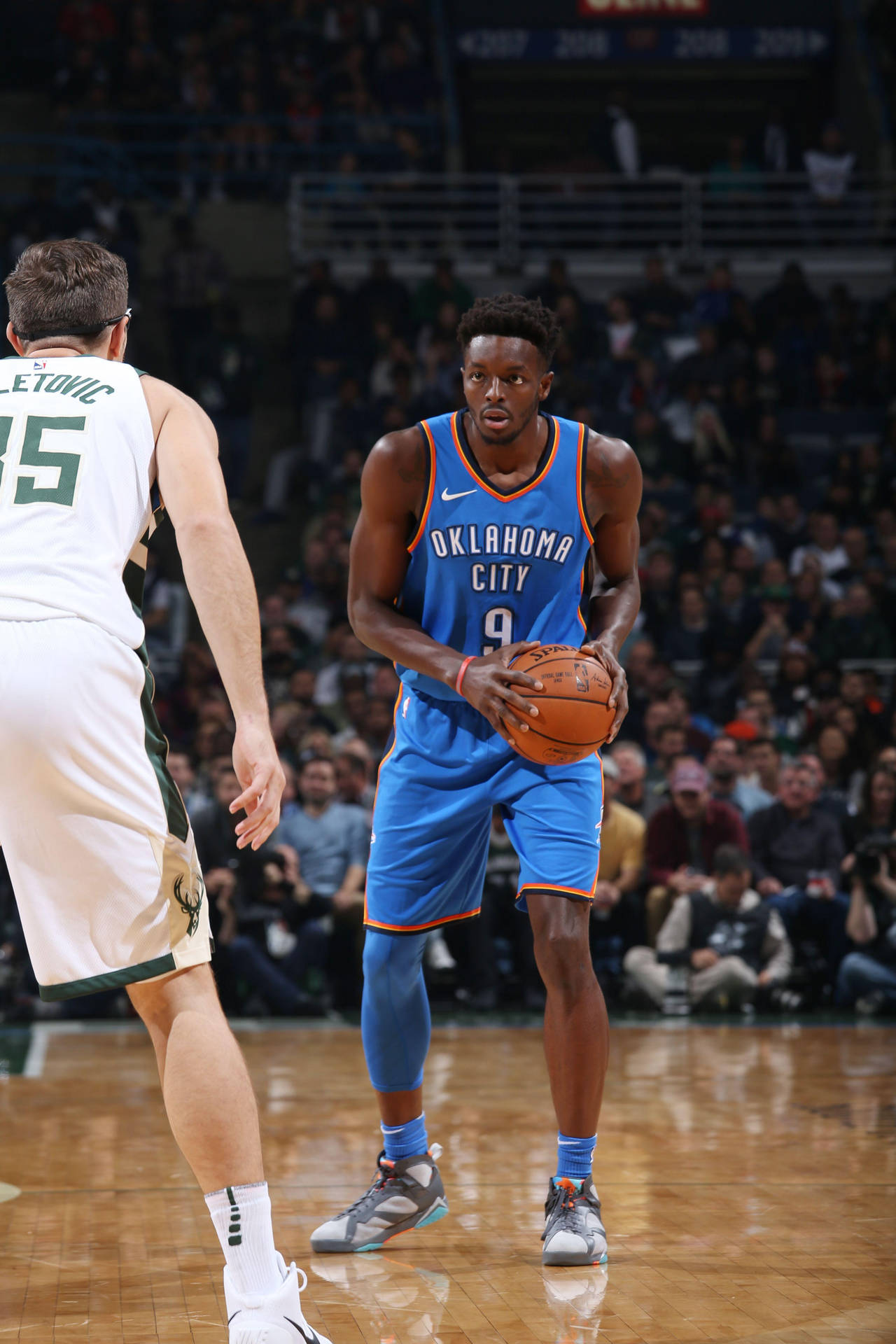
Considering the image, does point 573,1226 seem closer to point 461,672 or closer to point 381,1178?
point 381,1178

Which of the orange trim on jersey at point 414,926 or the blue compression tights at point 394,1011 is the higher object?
the orange trim on jersey at point 414,926

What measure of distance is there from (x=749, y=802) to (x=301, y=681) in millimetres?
2815

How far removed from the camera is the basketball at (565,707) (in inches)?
141

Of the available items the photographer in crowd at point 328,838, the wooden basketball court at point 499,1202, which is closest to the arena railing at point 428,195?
the photographer in crowd at point 328,838

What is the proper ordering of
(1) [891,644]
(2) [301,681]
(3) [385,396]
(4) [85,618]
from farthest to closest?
(3) [385,396] → (1) [891,644] → (2) [301,681] → (4) [85,618]

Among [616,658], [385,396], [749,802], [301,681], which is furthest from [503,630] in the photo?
[385,396]

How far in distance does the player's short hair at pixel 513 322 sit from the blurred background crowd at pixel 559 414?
4228mm

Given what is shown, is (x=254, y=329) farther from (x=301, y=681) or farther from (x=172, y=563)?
(x=301, y=681)

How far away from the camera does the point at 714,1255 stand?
3.55 meters

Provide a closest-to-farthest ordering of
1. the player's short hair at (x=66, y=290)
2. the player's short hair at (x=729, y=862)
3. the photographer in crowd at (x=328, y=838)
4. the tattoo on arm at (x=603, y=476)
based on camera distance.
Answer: the player's short hair at (x=66, y=290) → the tattoo on arm at (x=603, y=476) → the player's short hair at (x=729, y=862) → the photographer in crowd at (x=328, y=838)

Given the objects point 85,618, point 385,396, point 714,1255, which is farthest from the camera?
point 385,396

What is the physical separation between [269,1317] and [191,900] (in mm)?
690

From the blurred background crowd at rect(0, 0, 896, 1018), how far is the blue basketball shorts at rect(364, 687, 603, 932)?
384cm

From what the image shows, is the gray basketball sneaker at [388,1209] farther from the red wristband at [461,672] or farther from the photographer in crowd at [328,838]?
the photographer in crowd at [328,838]
